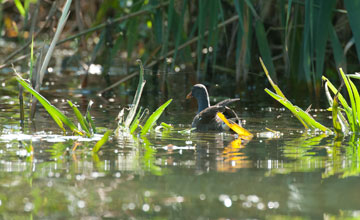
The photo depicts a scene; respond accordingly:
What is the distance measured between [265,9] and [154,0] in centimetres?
199

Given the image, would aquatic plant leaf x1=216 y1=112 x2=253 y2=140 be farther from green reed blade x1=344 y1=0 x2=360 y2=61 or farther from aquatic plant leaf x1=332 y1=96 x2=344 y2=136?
green reed blade x1=344 y1=0 x2=360 y2=61

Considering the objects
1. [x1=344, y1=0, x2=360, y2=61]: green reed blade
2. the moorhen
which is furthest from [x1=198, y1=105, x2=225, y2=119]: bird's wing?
[x1=344, y1=0, x2=360, y2=61]: green reed blade

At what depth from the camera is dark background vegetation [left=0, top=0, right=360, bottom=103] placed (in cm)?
Result: 677

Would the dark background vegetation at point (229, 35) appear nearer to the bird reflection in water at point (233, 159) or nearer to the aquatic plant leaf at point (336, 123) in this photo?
the aquatic plant leaf at point (336, 123)

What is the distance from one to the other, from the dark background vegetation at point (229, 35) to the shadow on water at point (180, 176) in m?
1.25

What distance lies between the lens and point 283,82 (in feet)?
32.9

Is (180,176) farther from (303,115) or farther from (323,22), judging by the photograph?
(323,22)

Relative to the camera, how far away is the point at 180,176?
4117 mm

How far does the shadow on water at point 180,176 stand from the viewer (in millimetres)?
3465

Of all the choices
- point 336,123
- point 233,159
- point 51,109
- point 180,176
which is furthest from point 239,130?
point 180,176

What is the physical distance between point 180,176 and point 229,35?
677cm

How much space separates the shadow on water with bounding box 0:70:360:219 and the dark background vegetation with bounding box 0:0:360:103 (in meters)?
1.25

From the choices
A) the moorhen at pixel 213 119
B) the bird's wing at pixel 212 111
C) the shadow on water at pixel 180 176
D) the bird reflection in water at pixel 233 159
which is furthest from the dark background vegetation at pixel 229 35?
the bird reflection in water at pixel 233 159

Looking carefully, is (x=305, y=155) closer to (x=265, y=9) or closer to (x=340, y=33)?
(x=265, y=9)
